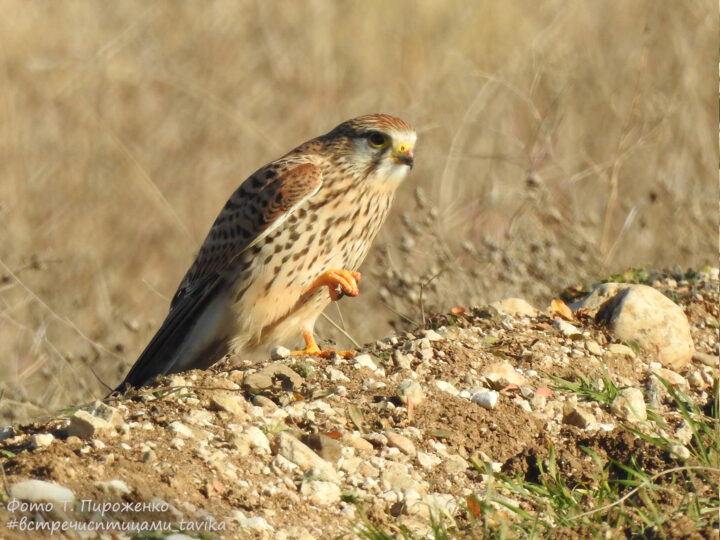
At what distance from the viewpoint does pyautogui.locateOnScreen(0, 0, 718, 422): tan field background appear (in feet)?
19.0

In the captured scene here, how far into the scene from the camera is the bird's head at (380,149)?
15.1ft

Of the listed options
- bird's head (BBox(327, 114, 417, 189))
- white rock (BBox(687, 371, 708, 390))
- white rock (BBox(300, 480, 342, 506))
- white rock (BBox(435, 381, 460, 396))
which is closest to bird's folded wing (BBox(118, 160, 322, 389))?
bird's head (BBox(327, 114, 417, 189))

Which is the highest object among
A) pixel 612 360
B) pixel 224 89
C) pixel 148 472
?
pixel 224 89

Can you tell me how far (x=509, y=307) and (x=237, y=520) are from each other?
79.1 inches

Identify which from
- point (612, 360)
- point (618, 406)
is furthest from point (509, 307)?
point (618, 406)

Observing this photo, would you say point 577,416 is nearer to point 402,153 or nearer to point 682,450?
point 682,450

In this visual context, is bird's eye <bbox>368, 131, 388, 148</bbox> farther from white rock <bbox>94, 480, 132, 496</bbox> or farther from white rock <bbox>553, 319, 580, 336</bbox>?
white rock <bbox>94, 480, 132, 496</bbox>

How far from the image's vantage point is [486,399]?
340 cm

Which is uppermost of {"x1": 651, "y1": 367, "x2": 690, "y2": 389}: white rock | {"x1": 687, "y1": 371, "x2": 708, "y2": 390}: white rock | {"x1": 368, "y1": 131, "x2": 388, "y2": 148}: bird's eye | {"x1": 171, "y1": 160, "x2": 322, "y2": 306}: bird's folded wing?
{"x1": 368, "y1": 131, "x2": 388, "y2": 148}: bird's eye

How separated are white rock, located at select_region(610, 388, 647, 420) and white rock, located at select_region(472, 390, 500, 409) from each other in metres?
0.38

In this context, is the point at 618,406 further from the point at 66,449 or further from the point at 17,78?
the point at 17,78

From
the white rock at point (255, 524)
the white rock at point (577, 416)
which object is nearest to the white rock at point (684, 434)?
the white rock at point (577, 416)

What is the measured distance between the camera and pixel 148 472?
2.70m

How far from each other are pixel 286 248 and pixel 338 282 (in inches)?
9.7
